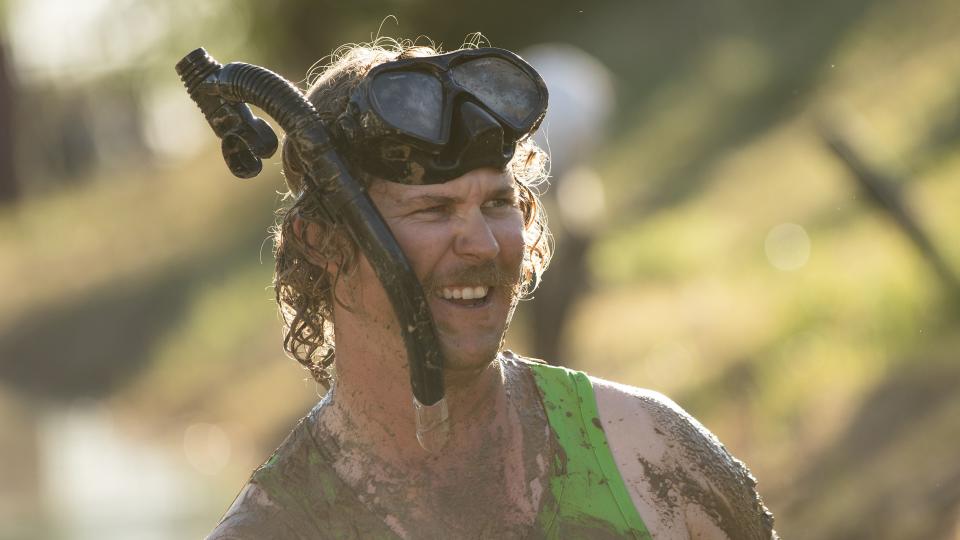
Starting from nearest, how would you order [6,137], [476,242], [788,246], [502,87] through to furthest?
[476,242] → [502,87] → [788,246] → [6,137]

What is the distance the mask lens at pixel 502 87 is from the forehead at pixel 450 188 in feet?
0.49

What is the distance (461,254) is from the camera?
11.2 ft

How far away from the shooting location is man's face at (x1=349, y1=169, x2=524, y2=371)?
342cm

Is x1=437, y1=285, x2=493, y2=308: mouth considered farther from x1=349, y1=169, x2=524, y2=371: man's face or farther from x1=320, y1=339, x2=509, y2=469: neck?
x1=320, y1=339, x2=509, y2=469: neck

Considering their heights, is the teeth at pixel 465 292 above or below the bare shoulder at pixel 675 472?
above

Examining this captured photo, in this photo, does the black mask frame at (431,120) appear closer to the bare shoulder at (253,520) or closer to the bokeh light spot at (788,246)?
the bare shoulder at (253,520)

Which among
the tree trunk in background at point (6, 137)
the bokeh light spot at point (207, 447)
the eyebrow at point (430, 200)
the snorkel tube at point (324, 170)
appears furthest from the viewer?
the tree trunk in background at point (6, 137)

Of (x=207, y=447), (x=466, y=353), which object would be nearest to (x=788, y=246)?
(x=207, y=447)

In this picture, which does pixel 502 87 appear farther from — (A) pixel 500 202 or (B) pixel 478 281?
A: (B) pixel 478 281

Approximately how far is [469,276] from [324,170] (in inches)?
14.2

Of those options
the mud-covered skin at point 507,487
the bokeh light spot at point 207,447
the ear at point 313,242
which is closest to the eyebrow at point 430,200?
the ear at point 313,242

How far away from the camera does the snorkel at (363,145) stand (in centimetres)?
338

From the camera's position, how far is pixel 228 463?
619 inches

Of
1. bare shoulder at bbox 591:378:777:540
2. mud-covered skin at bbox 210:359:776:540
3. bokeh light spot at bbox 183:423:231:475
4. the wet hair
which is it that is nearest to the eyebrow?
the wet hair
